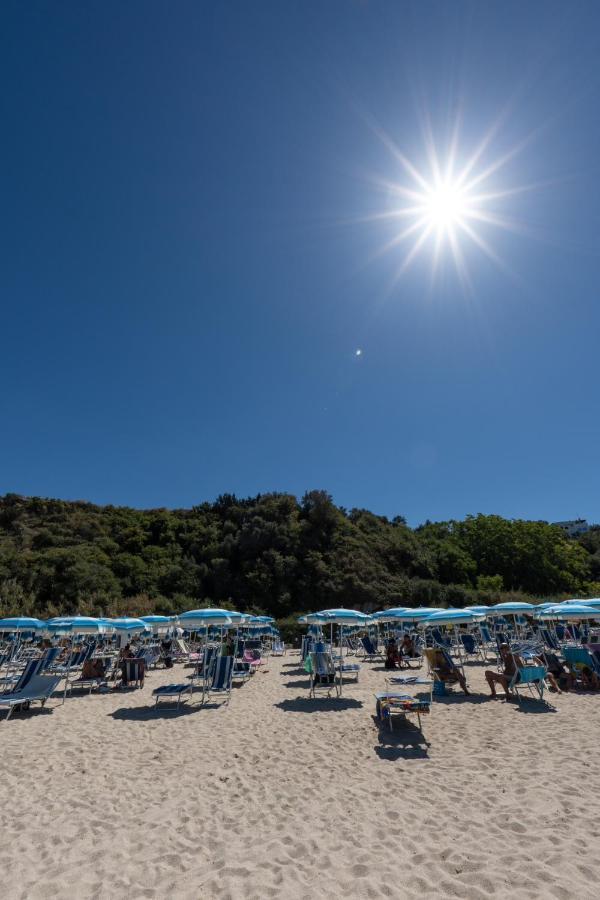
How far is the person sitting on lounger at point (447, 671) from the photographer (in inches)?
359

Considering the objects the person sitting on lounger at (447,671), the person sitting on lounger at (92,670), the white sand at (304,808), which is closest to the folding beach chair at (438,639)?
the person sitting on lounger at (447,671)

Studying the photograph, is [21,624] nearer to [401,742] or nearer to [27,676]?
[27,676]

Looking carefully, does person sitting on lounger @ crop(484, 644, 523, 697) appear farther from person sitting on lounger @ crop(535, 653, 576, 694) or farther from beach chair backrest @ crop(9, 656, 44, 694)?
beach chair backrest @ crop(9, 656, 44, 694)

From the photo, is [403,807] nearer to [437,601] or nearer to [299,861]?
[299,861]

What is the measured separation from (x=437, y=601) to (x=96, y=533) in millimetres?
31653

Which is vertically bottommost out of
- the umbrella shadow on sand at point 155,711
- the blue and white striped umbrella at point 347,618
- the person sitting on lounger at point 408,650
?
the umbrella shadow on sand at point 155,711

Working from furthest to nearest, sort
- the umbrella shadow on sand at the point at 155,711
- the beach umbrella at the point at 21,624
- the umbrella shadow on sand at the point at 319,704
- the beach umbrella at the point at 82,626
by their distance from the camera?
the beach umbrella at the point at 21,624 → the beach umbrella at the point at 82,626 → the umbrella shadow on sand at the point at 319,704 → the umbrella shadow on sand at the point at 155,711

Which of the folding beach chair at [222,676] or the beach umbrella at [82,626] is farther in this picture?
the beach umbrella at [82,626]

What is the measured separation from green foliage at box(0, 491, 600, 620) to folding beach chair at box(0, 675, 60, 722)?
60.1 ft

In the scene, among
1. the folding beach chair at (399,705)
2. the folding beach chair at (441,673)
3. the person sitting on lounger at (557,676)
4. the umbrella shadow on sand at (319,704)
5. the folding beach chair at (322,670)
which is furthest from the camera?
the folding beach chair at (322,670)

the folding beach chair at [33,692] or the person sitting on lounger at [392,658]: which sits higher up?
the person sitting on lounger at [392,658]

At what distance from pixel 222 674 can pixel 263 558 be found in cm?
2586

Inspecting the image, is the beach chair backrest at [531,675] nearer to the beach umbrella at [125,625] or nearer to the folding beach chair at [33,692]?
the folding beach chair at [33,692]

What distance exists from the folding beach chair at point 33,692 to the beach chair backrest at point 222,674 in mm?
3058
